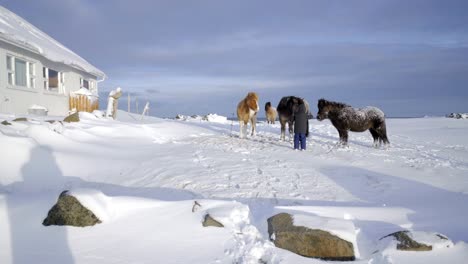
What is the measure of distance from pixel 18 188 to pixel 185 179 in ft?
10.4

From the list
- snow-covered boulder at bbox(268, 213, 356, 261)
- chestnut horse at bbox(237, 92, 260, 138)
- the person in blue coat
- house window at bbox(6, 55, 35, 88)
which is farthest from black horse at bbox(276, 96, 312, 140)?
house window at bbox(6, 55, 35, 88)

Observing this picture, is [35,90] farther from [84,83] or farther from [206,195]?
[206,195]

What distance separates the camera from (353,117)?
35.1ft

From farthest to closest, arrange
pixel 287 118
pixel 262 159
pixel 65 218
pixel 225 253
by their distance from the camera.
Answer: pixel 287 118
pixel 262 159
pixel 65 218
pixel 225 253

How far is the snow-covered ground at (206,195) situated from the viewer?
338cm

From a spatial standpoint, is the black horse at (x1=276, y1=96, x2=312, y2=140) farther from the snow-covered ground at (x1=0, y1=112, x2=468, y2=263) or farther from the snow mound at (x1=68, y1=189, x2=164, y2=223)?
the snow mound at (x1=68, y1=189, x2=164, y2=223)

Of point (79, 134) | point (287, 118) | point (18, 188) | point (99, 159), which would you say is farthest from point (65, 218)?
point (287, 118)

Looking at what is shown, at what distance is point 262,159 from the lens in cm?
875

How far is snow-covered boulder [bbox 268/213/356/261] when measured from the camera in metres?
3.37

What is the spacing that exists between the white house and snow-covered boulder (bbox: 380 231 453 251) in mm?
13635

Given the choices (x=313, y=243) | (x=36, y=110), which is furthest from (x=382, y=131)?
(x=36, y=110)

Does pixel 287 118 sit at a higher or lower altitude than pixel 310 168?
higher

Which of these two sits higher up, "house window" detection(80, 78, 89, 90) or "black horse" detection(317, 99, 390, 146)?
"house window" detection(80, 78, 89, 90)

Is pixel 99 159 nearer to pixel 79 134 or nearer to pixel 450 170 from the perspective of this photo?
pixel 79 134
